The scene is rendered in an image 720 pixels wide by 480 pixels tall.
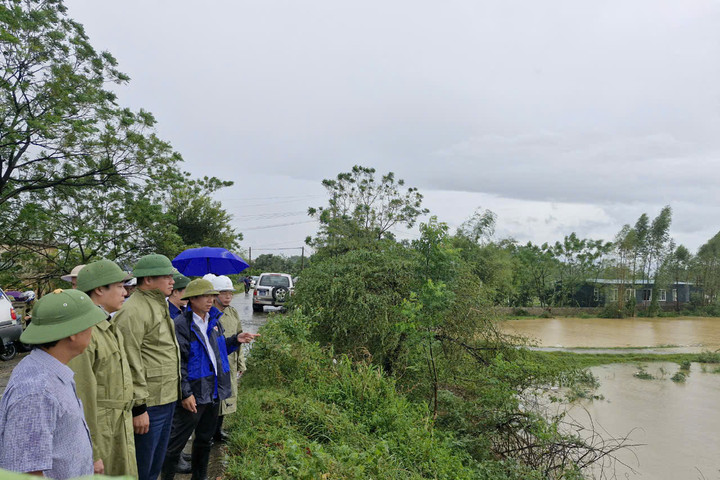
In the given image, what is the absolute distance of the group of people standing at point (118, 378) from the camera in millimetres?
1718

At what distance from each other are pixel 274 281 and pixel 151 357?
16.0 meters

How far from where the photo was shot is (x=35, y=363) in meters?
1.81

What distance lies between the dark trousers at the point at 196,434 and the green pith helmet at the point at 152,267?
102 cm

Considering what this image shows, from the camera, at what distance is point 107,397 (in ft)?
8.20

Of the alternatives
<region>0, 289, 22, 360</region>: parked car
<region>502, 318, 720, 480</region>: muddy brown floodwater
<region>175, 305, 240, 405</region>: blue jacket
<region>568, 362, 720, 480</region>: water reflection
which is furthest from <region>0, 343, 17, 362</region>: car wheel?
A: <region>568, 362, 720, 480</region>: water reflection

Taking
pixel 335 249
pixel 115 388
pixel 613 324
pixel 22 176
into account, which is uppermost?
pixel 22 176

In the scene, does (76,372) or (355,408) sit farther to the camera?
(355,408)

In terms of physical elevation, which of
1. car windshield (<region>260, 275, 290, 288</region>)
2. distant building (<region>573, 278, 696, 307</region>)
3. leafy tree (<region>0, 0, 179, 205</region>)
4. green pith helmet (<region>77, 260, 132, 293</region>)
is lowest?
distant building (<region>573, 278, 696, 307</region>)

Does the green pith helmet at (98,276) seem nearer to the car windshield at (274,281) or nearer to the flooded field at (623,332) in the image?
the car windshield at (274,281)

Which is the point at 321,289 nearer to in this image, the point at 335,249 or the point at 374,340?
the point at 374,340

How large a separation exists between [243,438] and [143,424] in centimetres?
161

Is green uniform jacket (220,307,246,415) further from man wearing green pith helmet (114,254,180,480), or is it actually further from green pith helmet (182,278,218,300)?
man wearing green pith helmet (114,254,180,480)

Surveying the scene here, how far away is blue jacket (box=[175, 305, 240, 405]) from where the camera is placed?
336cm

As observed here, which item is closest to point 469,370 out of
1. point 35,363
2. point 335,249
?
point 335,249
